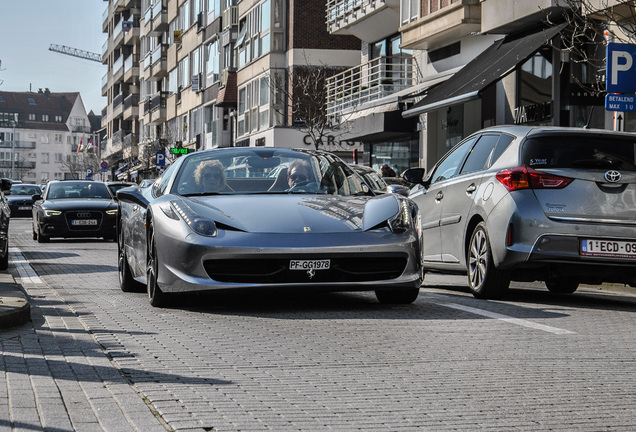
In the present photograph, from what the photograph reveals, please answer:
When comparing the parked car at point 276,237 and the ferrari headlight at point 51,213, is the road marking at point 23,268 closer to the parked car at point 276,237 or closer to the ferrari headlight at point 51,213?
the ferrari headlight at point 51,213

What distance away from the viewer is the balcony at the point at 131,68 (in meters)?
99.0

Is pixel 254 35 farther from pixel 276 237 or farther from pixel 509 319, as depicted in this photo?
pixel 509 319

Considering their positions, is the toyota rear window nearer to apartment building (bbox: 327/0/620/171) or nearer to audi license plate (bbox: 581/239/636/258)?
audi license plate (bbox: 581/239/636/258)

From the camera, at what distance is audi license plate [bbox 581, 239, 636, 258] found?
10.1 metres

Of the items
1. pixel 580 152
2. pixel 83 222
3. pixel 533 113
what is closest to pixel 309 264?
pixel 580 152

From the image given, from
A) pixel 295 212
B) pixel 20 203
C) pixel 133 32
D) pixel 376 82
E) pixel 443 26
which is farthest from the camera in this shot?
pixel 133 32

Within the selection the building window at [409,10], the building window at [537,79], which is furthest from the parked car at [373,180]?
the building window at [409,10]

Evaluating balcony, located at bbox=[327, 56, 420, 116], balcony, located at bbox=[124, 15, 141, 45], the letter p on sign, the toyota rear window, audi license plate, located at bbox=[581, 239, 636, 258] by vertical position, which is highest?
balcony, located at bbox=[124, 15, 141, 45]

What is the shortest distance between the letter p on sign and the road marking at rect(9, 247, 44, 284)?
768 centimetres

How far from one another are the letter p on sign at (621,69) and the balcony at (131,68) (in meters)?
86.1

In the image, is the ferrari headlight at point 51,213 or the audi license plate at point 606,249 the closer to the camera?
the audi license plate at point 606,249

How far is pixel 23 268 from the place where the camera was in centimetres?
1653

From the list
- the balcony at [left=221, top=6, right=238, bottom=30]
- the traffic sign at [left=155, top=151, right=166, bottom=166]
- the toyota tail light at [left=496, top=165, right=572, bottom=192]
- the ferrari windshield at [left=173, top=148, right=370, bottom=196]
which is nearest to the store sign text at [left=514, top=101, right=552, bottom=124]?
the toyota tail light at [left=496, top=165, right=572, bottom=192]

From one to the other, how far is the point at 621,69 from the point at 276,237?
8223 millimetres
